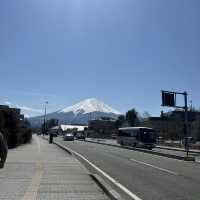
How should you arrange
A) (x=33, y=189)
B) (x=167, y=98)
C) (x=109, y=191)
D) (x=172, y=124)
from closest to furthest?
(x=109, y=191), (x=33, y=189), (x=167, y=98), (x=172, y=124)

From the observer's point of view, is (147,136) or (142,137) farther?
(147,136)

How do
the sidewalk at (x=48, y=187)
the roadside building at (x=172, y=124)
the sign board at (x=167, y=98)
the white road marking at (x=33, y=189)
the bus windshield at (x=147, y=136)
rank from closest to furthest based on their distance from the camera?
1. the white road marking at (x=33, y=189)
2. the sidewalk at (x=48, y=187)
3. the sign board at (x=167, y=98)
4. the bus windshield at (x=147, y=136)
5. the roadside building at (x=172, y=124)

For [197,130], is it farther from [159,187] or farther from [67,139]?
[159,187]

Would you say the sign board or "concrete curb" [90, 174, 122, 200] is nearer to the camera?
"concrete curb" [90, 174, 122, 200]

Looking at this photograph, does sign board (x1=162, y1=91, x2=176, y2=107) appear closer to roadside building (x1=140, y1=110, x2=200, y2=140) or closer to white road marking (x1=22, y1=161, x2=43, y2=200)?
white road marking (x1=22, y1=161, x2=43, y2=200)

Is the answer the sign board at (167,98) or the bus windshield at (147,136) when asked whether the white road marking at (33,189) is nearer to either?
the sign board at (167,98)

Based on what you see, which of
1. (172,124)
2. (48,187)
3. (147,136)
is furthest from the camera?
(172,124)

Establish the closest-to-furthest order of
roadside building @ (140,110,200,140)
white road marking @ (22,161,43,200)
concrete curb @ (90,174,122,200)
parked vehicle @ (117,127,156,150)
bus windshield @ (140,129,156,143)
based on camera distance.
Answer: white road marking @ (22,161,43,200) < concrete curb @ (90,174,122,200) < parked vehicle @ (117,127,156,150) < bus windshield @ (140,129,156,143) < roadside building @ (140,110,200,140)

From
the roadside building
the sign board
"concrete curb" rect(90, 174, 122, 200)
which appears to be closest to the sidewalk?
"concrete curb" rect(90, 174, 122, 200)

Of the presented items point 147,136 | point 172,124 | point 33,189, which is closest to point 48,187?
point 33,189

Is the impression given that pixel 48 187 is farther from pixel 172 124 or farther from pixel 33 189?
pixel 172 124

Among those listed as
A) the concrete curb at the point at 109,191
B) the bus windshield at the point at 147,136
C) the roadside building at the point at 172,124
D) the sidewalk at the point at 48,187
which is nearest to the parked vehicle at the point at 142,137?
the bus windshield at the point at 147,136

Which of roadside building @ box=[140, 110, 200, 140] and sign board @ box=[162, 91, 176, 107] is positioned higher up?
roadside building @ box=[140, 110, 200, 140]

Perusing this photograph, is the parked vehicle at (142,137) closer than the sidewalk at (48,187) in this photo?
No
